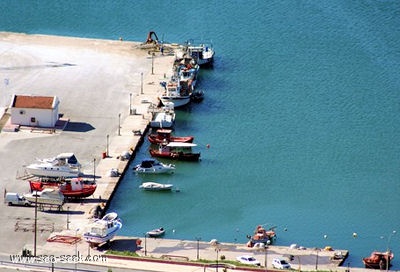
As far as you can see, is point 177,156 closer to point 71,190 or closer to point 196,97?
point 71,190

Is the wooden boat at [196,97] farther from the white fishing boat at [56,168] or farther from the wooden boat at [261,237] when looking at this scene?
the wooden boat at [261,237]

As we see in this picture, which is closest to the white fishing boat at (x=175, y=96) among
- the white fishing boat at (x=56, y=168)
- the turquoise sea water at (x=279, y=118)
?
the turquoise sea water at (x=279, y=118)

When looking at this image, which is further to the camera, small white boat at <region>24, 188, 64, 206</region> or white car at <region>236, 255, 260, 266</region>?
small white boat at <region>24, 188, 64, 206</region>

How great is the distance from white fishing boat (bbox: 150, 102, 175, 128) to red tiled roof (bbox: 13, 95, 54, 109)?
994cm

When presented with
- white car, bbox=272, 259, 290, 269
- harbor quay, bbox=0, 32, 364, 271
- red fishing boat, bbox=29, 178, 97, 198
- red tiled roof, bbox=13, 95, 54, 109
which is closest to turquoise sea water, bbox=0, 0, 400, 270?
red fishing boat, bbox=29, 178, 97, 198

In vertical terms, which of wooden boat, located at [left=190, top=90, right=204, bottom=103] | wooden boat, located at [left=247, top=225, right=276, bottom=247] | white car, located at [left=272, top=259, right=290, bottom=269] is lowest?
white car, located at [left=272, top=259, right=290, bottom=269]

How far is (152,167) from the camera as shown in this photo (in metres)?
132

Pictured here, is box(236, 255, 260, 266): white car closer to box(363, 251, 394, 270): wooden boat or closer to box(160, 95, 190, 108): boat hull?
box(363, 251, 394, 270): wooden boat

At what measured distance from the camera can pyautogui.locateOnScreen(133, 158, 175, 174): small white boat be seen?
430 ft

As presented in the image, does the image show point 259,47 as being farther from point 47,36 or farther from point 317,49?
point 47,36

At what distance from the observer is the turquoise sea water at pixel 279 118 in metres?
124

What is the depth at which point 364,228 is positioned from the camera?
123000 millimetres

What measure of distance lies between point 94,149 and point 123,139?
162 inches

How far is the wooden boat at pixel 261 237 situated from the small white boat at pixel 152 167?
14537 mm
